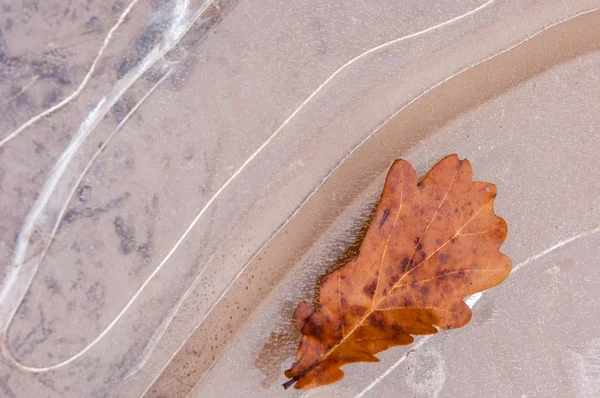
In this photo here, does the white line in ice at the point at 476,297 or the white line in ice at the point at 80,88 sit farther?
the white line in ice at the point at 476,297

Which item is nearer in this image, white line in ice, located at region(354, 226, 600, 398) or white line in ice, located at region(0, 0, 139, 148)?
white line in ice, located at region(0, 0, 139, 148)

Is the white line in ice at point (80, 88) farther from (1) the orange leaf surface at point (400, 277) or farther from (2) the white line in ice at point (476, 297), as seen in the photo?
(2) the white line in ice at point (476, 297)

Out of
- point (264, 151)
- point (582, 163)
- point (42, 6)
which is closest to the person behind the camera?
point (42, 6)

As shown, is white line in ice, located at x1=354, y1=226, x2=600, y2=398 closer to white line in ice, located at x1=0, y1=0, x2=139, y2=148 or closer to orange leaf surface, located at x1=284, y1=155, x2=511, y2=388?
orange leaf surface, located at x1=284, y1=155, x2=511, y2=388

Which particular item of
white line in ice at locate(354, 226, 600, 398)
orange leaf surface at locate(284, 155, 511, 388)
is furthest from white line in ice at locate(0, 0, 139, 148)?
white line in ice at locate(354, 226, 600, 398)

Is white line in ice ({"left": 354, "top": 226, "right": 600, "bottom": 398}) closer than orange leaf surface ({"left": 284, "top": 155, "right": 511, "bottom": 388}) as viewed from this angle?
No

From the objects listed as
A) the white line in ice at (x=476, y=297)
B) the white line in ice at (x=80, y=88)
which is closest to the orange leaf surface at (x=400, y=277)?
the white line in ice at (x=476, y=297)

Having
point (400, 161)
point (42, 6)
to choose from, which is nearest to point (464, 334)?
point (400, 161)

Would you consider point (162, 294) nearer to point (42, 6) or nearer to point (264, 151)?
point (264, 151)
